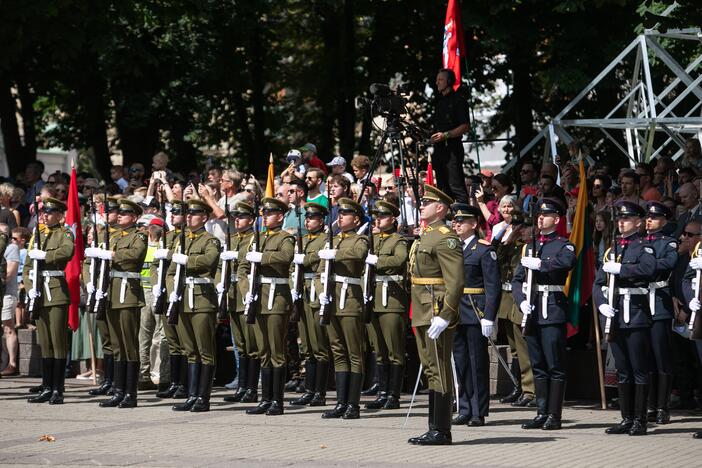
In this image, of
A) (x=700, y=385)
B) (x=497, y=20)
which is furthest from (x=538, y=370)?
(x=497, y=20)

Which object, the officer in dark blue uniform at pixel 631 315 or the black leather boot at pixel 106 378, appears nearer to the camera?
the officer in dark blue uniform at pixel 631 315

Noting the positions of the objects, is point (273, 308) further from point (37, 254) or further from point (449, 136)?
point (449, 136)

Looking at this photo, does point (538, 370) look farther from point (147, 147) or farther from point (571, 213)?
point (147, 147)

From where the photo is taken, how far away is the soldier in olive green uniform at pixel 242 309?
1324 centimetres

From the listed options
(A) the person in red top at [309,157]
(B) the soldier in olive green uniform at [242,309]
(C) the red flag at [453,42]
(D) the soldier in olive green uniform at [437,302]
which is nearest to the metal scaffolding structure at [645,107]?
(C) the red flag at [453,42]

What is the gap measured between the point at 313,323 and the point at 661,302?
377 centimetres

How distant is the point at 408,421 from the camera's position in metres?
12.2

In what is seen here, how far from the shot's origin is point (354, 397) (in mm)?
12438

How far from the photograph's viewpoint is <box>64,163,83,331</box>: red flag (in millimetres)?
14723

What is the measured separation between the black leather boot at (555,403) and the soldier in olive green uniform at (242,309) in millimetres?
3266

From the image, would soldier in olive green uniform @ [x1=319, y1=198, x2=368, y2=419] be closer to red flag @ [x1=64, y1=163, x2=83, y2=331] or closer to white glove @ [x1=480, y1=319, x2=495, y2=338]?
white glove @ [x1=480, y1=319, x2=495, y2=338]

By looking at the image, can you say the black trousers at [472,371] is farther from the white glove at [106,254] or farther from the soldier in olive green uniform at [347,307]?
the white glove at [106,254]

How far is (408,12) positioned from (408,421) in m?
15.1

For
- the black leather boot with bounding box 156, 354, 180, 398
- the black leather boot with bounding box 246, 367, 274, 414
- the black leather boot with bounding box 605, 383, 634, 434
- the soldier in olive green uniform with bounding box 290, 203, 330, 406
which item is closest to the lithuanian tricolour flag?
the black leather boot with bounding box 605, 383, 634, 434
